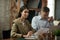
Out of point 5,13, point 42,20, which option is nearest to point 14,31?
point 5,13

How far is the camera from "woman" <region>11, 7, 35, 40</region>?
5.59 ft

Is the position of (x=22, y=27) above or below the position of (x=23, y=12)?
below

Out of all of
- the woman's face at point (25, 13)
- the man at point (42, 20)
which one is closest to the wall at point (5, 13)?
the woman's face at point (25, 13)

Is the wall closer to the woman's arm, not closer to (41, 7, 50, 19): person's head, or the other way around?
the woman's arm

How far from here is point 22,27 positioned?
5.70ft

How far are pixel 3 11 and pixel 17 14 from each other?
0.15 metres

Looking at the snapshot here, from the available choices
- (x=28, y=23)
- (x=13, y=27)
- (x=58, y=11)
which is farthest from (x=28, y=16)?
(x=58, y=11)

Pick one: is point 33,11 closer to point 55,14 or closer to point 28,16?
point 28,16

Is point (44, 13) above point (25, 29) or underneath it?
above

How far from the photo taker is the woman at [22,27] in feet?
5.59

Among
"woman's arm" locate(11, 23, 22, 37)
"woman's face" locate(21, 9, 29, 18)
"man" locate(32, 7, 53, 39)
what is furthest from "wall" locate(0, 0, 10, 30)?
"man" locate(32, 7, 53, 39)

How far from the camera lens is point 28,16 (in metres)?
1.75

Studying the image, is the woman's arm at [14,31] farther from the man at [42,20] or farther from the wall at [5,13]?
the man at [42,20]

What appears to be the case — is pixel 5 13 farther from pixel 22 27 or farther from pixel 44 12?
pixel 44 12
